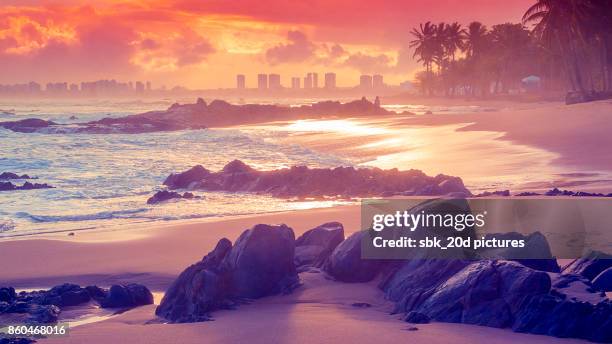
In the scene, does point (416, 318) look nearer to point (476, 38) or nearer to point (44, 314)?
point (44, 314)

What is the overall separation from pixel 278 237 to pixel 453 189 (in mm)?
8008

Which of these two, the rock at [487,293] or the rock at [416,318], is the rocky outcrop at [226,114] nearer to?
the rock at [416,318]

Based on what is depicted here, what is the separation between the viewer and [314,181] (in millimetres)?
18453

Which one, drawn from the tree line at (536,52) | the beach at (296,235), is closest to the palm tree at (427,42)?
the tree line at (536,52)

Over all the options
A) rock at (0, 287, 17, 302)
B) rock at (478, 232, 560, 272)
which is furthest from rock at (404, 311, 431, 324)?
rock at (0, 287, 17, 302)

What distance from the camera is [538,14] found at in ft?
164

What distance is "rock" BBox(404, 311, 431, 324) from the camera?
19.7 ft

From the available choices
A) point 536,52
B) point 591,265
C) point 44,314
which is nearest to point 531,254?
point 591,265

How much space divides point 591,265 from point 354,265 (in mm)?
2310

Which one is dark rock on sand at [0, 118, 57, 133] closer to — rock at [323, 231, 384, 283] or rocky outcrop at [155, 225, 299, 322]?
rocky outcrop at [155, 225, 299, 322]

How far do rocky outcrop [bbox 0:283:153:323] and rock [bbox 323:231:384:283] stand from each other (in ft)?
6.61

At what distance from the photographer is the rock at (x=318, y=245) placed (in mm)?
8692

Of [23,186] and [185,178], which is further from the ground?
[185,178]

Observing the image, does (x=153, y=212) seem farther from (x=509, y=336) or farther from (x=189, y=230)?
(x=509, y=336)
